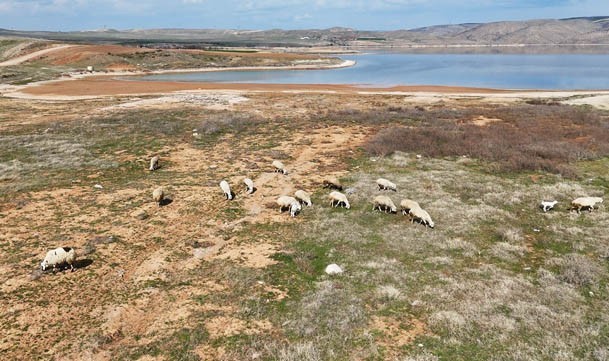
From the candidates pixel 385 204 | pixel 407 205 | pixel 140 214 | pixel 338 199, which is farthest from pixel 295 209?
pixel 140 214

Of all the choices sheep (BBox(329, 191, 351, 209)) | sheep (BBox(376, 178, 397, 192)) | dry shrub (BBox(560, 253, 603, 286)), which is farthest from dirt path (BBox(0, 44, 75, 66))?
dry shrub (BBox(560, 253, 603, 286))

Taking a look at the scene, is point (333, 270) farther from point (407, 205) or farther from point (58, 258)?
point (58, 258)

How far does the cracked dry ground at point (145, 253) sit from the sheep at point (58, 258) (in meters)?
0.41

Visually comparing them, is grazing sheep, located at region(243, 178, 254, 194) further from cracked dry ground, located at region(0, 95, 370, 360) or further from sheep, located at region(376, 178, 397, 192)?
sheep, located at region(376, 178, 397, 192)

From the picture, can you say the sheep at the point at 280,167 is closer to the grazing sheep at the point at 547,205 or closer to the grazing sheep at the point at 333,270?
the grazing sheep at the point at 333,270

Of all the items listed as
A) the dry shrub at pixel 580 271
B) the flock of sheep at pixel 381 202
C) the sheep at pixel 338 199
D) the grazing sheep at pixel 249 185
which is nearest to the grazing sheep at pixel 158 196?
the flock of sheep at pixel 381 202

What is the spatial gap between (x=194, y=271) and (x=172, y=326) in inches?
119

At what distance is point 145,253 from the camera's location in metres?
15.6

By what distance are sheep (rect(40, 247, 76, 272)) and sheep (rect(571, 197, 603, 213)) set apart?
69.1 feet

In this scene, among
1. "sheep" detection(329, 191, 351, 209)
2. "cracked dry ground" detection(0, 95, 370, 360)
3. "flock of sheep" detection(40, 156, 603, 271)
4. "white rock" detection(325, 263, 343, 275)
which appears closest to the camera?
"cracked dry ground" detection(0, 95, 370, 360)

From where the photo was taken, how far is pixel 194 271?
1441 centimetres

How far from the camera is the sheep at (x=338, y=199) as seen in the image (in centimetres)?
1975

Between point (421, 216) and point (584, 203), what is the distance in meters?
7.78

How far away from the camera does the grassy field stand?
11008mm
